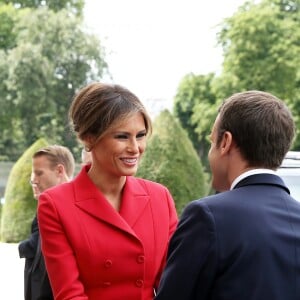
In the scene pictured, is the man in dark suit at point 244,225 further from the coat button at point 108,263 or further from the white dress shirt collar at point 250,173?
the coat button at point 108,263

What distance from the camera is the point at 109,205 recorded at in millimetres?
2506

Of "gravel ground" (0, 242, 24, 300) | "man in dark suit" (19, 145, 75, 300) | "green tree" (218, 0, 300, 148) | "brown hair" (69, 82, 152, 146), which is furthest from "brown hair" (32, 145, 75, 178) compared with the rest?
"green tree" (218, 0, 300, 148)

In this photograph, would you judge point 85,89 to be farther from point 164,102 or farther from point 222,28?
point 164,102

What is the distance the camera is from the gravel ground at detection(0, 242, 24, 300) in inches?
407

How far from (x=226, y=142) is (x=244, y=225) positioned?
265mm

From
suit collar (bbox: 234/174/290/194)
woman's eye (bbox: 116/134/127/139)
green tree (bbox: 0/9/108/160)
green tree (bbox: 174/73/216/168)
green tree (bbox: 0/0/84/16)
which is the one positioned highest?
green tree (bbox: 0/0/84/16)

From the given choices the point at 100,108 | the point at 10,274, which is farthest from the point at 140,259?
the point at 10,274

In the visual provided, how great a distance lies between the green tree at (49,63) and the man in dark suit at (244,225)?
34.4 meters

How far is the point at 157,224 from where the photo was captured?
2539 millimetres

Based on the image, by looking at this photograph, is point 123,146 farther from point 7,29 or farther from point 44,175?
point 7,29

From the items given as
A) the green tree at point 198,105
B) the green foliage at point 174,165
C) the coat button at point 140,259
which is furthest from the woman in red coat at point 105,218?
the green tree at point 198,105

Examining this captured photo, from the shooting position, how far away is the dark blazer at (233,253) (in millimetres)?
1888

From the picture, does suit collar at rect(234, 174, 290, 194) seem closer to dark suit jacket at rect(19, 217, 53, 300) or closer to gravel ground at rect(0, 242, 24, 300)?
dark suit jacket at rect(19, 217, 53, 300)

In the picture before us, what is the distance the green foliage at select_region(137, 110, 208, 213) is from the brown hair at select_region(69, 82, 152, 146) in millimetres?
13269
